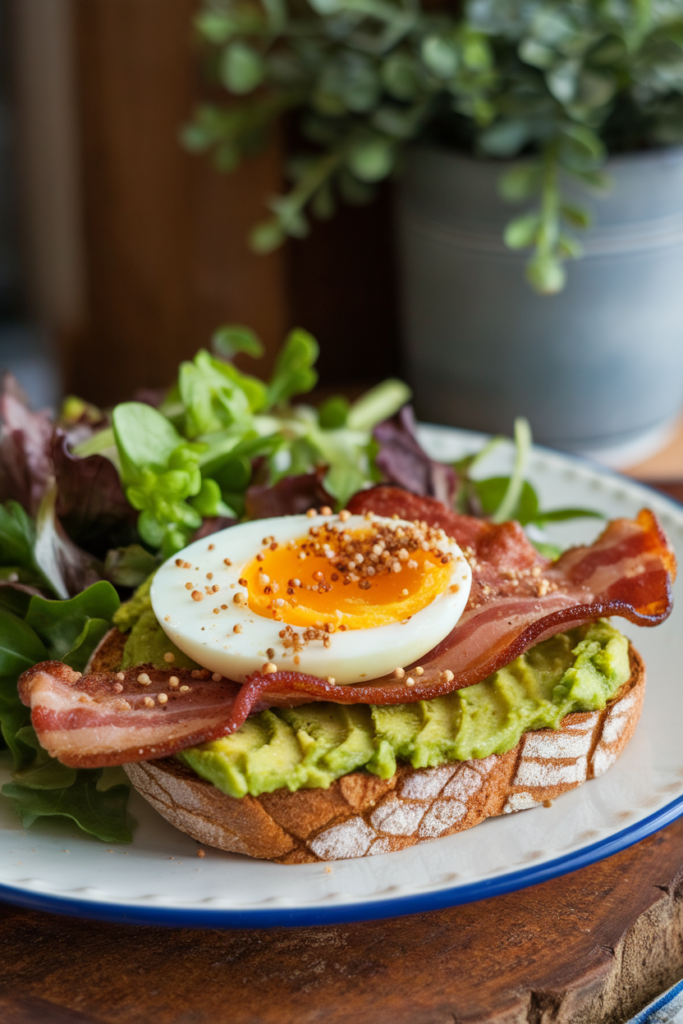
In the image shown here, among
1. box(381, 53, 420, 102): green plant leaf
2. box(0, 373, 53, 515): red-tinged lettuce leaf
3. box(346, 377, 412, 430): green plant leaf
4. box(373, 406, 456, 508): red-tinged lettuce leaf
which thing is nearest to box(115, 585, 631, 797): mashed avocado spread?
box(0, 373, 53, 515): red-tinged lettuce leaf

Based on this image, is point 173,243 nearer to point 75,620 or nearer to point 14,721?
point 75,620

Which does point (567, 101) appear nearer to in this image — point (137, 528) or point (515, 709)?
point (137, 528)

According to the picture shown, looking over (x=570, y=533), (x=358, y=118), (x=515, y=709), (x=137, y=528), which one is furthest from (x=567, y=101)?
(x=515, y=709)

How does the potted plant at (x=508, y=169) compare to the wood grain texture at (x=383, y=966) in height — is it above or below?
above

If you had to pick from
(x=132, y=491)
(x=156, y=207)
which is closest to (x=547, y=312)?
(x=132, y=491)

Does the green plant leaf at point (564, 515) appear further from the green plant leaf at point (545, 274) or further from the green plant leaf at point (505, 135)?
the green plant leaf at point (505, 135)

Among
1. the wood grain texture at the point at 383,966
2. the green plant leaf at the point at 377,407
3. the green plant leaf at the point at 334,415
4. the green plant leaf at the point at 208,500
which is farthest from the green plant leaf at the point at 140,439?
the wood grain texture at the point at 383,966
